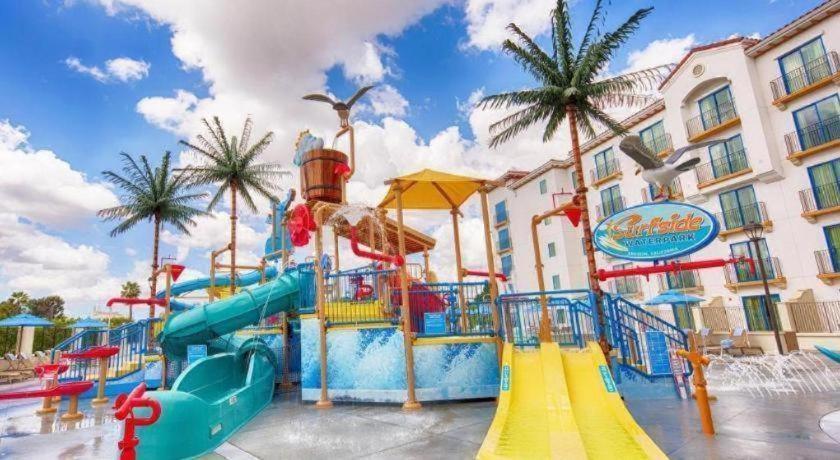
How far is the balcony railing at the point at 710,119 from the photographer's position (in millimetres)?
24061

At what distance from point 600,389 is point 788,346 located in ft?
61.2

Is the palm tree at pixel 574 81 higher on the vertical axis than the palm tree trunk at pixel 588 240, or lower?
higher

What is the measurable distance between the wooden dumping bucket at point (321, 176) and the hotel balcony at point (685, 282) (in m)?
22.7

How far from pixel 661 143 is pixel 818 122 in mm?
7894

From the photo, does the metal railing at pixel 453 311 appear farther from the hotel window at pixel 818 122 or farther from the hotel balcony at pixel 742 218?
the hotel window at pixel 818 122

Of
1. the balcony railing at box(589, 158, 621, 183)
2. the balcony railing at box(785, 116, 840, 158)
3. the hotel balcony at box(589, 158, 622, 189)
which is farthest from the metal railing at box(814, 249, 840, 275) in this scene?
the balcony railing at box(589, 158, 621, 183)

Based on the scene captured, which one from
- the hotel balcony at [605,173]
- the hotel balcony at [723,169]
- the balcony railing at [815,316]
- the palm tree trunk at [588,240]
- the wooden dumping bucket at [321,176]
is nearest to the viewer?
the palm tree trunk at [588,240]

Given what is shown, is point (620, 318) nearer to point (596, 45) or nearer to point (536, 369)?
point (536, 369)

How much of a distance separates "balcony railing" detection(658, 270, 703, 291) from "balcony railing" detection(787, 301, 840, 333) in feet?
17.8

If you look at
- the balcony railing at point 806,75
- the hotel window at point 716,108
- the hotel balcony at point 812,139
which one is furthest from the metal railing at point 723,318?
the balcony railing at point 806,75

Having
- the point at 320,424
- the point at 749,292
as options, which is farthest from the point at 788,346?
the point at 320,424

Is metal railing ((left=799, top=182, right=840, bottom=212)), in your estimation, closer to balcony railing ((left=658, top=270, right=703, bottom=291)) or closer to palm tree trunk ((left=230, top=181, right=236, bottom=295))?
balcony railing ((left=658, top=270, right=703, bottom=291))

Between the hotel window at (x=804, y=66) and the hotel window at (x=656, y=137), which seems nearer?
the hotel window at (x=804, y=66)

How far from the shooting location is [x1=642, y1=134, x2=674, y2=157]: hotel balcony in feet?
87.8
